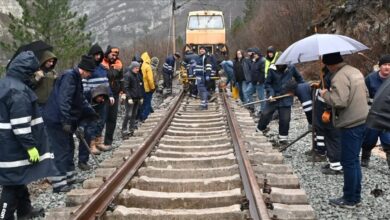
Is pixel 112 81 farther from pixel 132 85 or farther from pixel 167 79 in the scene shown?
pixel 167 79

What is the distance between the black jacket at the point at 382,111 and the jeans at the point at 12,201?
3731 millimetres

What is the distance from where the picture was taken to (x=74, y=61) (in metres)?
25.7

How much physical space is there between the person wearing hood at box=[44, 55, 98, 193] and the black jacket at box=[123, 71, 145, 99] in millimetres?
3923

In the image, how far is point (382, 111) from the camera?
13.4 ft

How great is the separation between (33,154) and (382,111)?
3494 mm

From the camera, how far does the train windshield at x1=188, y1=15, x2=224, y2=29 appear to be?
2389 cm

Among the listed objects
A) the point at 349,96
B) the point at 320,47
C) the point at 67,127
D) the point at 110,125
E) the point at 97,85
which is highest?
the point at 320,47

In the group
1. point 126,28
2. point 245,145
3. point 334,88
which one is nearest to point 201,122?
point 245,145

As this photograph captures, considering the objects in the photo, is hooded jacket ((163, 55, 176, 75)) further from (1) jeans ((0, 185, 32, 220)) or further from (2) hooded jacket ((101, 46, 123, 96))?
(1) jeans ((0, 185, 32, 220))

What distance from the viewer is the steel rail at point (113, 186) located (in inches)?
162

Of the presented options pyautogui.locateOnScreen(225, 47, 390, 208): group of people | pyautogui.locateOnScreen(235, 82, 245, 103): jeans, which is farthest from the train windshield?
pyautogui.locateOnScreen(225, 47, 390, 208): group of people

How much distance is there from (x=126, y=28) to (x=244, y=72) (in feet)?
429

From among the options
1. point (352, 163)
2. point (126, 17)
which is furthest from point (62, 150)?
point (126, 17)

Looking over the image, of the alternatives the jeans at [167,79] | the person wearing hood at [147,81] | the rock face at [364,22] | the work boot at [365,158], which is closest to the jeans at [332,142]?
the work boot at [365,158]
